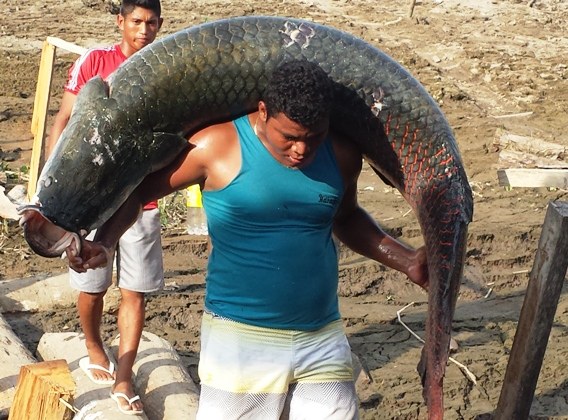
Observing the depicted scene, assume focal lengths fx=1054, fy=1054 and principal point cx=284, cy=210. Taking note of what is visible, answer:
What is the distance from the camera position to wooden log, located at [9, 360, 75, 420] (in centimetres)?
379

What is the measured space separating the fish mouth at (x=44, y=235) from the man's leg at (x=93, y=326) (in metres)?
1.66

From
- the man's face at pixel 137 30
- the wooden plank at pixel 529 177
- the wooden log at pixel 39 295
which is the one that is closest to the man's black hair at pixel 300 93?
the man's face at pixel 137 30

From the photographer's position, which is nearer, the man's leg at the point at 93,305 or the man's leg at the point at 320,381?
the man's leg at the point at 320,381

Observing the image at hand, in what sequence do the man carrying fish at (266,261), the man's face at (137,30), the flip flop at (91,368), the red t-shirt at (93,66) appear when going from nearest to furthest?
the man carrying fish at (266,261) < the red t-shirt at (93,66) < the man's face at (137,30) < the flip flop at (91,368)

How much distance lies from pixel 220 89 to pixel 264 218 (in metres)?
0.47

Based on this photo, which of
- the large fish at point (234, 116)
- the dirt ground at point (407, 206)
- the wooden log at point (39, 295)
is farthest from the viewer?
the wooden log at point (39, 295)

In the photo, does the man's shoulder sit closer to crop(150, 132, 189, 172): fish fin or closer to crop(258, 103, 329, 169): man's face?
crop(150, 132, 189, 172): fish fin

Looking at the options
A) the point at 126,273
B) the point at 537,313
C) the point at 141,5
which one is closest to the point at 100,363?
the point at 126,273

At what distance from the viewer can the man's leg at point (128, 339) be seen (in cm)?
498

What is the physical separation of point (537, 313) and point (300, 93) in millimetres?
2139

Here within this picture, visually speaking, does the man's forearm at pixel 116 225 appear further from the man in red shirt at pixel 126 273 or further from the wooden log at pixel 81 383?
the wooden log at pixel 81 383

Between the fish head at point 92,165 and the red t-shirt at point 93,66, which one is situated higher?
the fish head at point 92,165

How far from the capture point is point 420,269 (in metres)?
3.92

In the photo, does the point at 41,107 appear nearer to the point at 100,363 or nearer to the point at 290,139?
the point at 100,363
